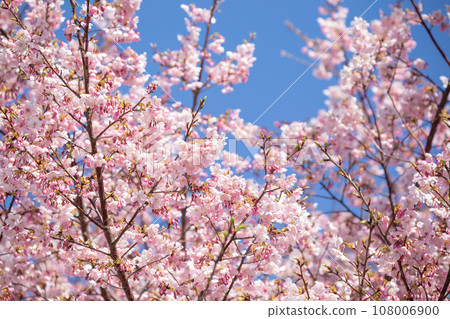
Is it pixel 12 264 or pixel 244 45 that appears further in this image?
pixel 244 45

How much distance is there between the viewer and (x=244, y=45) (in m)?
6.41

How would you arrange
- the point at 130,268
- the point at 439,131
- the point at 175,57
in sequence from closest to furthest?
the point at 130,268, the point at 175,57, the point at 439,131

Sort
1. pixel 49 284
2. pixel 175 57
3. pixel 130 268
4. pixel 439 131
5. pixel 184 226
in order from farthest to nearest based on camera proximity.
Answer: pixel 439 131
pixel 175 57
pixel 49 284
pixel 184 226
pixel 130 268

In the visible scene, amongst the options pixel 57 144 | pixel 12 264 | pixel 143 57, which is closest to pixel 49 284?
pixel 12 264

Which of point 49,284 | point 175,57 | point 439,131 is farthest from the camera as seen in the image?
point 439,131

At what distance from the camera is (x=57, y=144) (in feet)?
11.5

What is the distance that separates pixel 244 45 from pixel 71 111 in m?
3.62

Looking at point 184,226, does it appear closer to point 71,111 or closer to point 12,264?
point 12,264

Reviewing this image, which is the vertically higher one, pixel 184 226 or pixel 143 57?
pixel 143 57

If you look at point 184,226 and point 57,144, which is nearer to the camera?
point 57,144

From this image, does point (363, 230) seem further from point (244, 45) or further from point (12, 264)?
point (12, 264)

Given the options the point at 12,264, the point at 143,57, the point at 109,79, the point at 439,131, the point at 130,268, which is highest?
the point at 439,131

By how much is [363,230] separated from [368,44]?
2612mm

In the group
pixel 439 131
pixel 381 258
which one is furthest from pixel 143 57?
pixel 439 131
